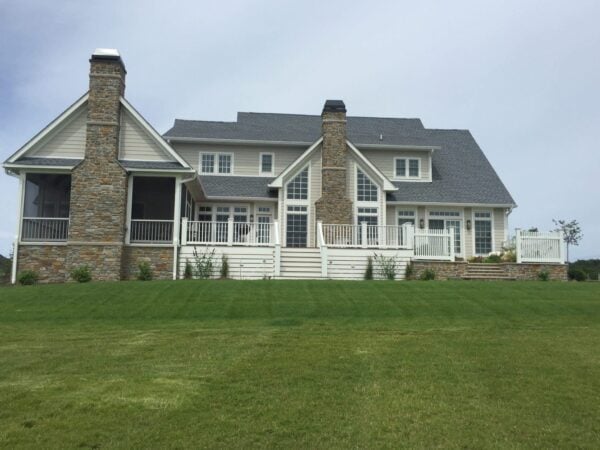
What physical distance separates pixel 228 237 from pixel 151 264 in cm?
273

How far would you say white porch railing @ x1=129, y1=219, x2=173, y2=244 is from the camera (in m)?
20.5

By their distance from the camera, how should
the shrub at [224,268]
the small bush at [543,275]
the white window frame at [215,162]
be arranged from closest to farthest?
the shrub at [224,268] < the small bush at [543,275] < the white window frame at [215,162]

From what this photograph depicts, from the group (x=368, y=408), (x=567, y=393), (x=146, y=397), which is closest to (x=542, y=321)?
(x=567, y=393)

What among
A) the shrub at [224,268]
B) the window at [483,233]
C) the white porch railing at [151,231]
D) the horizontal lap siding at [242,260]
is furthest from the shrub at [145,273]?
the window at [483,233]

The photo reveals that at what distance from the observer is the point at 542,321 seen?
12.0 metres

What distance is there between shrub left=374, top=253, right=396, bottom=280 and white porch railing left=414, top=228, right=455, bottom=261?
3.63ft

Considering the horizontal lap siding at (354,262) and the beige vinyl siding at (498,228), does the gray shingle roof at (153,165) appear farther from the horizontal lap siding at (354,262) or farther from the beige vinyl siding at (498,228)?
the beige vinyl siding at (498,228)

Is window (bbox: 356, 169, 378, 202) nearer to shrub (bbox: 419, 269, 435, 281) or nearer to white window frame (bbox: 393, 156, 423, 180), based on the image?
white window frame (bbox: 393, 156, 423, 180)

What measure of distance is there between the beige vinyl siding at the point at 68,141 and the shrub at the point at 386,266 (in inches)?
431

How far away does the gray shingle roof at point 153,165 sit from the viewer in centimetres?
1969

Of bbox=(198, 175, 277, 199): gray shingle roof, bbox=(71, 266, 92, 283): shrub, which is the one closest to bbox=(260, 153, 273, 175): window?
bbox=(198, 175, 277, 199): gray shingle roof

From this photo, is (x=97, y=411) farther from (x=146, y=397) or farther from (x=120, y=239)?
(x=120, y=239)

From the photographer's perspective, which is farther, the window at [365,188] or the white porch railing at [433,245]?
the window at [365,188]

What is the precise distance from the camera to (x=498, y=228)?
2612 centimetres
